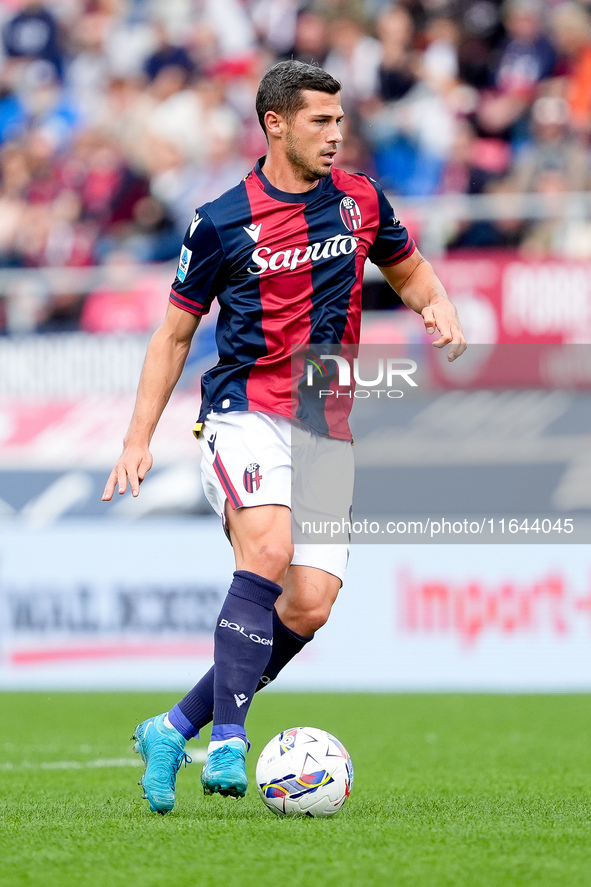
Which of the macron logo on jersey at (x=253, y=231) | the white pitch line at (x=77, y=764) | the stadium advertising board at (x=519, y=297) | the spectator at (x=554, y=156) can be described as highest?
the spectator at (x=554, y=156)

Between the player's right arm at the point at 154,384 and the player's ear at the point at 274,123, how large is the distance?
25.0 inches

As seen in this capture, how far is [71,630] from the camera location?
956 centimetres

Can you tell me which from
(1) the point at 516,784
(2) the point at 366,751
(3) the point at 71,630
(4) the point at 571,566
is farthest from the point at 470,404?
(1) the point at 516,784

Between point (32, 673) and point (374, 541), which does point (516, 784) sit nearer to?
point (374, 541)

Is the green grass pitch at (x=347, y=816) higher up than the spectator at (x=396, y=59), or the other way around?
the spectator at (x=396, y=59)

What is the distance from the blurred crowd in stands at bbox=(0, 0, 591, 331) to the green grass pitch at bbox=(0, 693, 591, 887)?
14.3 feet

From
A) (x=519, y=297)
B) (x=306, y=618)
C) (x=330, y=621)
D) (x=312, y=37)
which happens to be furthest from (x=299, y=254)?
(x=312, y=37)

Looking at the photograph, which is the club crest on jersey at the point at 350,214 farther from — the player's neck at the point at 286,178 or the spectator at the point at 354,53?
the spectator at the point at 354,53

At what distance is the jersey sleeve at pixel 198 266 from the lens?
3.99 meters

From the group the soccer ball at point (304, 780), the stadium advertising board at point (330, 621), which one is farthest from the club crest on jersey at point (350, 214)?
the stadium advertising board at point (330, 621)

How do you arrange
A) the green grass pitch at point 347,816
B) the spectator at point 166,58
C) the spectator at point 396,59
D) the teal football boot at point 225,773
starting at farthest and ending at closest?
the spectator at point 166,58, the spectator at point 396,59, the teal football boot at point 225,773, the green grass pitch at point 347,816

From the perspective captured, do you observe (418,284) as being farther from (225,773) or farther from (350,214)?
(225,773)

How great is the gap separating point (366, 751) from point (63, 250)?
7.25m

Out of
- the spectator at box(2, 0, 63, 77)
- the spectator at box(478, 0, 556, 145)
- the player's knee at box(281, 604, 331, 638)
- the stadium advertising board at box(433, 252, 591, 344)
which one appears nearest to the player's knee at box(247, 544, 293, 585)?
the player's knee at box(281, 604, 331, 638)
